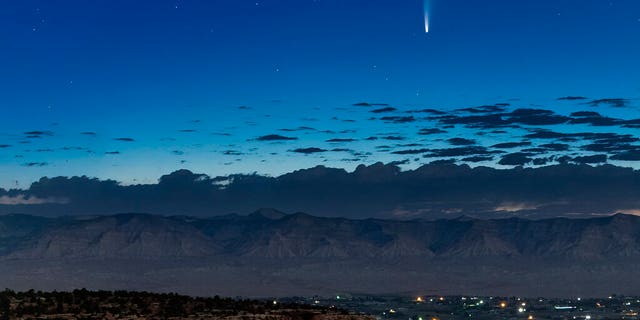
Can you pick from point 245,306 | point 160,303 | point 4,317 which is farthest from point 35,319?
point 245,306

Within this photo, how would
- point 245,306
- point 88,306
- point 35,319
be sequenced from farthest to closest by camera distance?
point 245,306 < point 88,306 < point 35,319

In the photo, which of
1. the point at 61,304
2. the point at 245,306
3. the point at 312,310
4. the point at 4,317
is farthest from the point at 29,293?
the point at 312,310

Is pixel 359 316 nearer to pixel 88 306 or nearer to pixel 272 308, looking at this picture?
pixel 272 308

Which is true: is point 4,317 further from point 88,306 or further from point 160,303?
point 160,303

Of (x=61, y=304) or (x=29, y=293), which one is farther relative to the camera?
(x=29, y=293)

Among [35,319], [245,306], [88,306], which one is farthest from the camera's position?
[245,306]

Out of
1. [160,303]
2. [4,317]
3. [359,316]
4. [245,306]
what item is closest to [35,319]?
[4,317]

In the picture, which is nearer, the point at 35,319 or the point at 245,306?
the point at 35,319

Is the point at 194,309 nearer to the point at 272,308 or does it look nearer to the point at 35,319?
the point at 272,308
